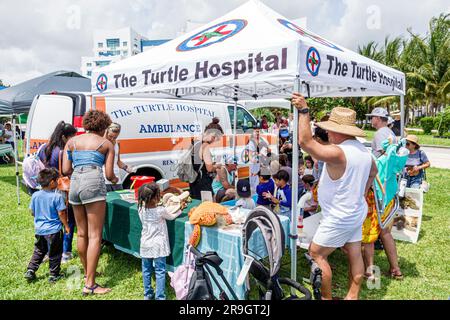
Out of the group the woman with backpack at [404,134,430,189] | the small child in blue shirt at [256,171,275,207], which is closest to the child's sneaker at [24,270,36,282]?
Result: the small child in blue shirt at [256,171,275,207]

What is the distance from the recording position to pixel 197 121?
7.16 meters

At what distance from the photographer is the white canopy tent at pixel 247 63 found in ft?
10.1

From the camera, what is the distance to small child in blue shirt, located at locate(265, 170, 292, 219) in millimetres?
3963

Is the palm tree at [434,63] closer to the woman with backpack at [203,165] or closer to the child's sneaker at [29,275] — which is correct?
the woman with backpack at [203,165]

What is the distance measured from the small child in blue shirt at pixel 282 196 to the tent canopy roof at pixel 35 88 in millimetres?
6154

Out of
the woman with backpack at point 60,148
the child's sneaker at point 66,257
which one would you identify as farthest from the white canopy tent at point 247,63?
the child's sneaker at point 66,257

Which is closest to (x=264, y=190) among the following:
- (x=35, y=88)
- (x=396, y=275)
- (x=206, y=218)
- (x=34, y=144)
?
(x=206, y=218)

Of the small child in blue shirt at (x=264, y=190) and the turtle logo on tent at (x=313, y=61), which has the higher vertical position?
the turtle logo on tent at (x=313, y=61)

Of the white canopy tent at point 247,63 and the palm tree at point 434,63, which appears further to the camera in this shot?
the palm tree at point 434,63

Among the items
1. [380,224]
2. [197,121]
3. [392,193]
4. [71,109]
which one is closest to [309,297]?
[380,224]

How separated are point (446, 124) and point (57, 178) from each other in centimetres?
2689

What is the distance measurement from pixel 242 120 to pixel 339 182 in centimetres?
583

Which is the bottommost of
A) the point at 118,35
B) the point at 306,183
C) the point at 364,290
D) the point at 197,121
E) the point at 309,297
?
the point at 364,290

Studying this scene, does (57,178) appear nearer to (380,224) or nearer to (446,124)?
(380,224)
